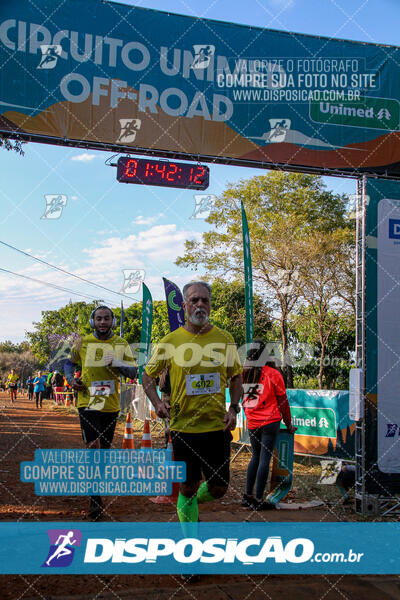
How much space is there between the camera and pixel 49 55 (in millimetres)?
7754

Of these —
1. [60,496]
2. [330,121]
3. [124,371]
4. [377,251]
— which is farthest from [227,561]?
[330,121]

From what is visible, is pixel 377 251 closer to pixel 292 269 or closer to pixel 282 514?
pixel 282 514

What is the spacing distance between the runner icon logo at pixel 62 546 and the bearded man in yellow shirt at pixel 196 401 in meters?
0.92

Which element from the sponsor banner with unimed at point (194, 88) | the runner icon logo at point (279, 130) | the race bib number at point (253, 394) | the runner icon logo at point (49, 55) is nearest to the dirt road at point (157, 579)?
the race bib number at point (253, 394)

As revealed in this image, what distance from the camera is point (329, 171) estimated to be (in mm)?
8227

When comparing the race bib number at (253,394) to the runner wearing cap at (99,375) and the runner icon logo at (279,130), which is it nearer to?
the runner wearing cap at (99,375)

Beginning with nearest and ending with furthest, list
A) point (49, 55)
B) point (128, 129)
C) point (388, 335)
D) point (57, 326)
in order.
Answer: point (388, 335)
point (49, 55)
point (128, 129)
point (57, 326)

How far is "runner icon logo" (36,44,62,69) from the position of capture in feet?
25.4

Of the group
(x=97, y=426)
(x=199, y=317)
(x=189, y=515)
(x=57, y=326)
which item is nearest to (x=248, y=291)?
(x=97, y=426)

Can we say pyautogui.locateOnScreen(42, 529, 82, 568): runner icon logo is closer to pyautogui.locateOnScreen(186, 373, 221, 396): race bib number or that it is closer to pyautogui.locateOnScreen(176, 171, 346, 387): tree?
pyautogui.locateOnScreen(186, 373, 221, 396): race bib number

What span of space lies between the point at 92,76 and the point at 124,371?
185 inches

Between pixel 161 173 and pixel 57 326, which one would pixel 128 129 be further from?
pixel 57 326

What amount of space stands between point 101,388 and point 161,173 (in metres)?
3.82

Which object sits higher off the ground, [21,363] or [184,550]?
[184,550]
